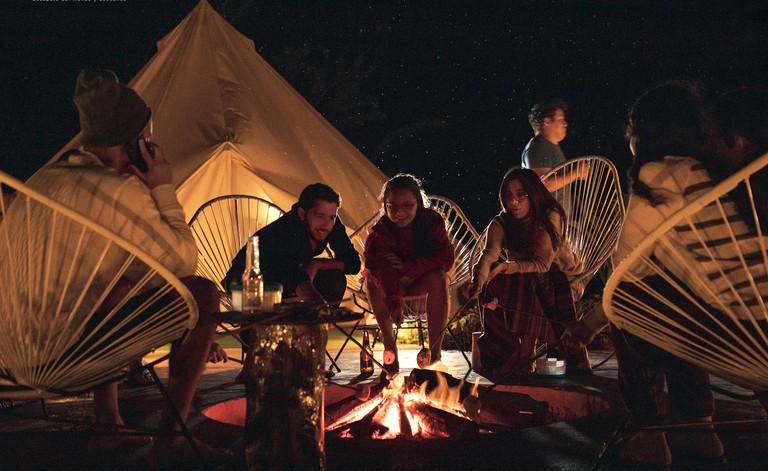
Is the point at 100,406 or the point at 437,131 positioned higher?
the point at 437,131

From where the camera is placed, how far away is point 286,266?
11.7ft

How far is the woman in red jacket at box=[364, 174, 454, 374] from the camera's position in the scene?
12.2 feet

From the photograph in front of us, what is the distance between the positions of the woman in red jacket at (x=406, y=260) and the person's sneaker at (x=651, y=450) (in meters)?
1.34

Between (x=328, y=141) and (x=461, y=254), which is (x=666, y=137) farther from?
(x=328, y=141)

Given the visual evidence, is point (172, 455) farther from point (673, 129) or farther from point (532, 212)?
point (532, 212)

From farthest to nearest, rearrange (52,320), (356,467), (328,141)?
(328,141)
(356,467)
(52,320)

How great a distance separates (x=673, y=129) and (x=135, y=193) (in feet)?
4.35

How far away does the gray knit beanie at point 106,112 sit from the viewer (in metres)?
2.32

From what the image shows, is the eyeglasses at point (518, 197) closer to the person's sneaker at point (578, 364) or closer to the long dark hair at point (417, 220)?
the long dark hair at point (417, 220)

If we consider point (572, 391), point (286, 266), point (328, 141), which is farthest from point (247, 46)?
point (572, 391)

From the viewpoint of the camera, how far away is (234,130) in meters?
5.40

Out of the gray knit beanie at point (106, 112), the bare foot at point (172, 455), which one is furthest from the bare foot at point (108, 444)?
the gray knit beanie at point (106, 112)

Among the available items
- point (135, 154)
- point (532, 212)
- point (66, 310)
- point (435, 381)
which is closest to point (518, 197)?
point (532, 212)

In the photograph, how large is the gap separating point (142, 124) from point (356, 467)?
1.10 metres
